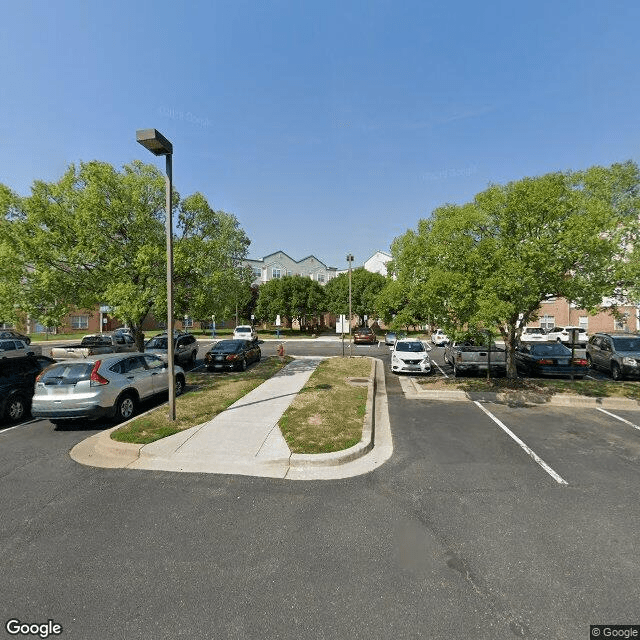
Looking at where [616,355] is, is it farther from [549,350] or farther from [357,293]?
[357,293]

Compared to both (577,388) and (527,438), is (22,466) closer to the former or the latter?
(527,438)

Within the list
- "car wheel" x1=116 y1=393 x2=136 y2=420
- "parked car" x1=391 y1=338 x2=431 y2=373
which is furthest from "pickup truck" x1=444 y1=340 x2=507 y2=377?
"car wheel" x1=116 y1=393 x2=136 y2=420

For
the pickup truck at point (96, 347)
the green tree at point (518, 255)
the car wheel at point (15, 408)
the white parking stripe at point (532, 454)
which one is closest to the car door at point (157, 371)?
the car wheel at point (15, 408)

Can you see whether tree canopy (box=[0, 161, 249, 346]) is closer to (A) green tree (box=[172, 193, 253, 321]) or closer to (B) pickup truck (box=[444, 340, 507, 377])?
(A) green tree (box=[172, 193, 253, 321])

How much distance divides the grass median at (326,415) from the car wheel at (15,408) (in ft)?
22.9

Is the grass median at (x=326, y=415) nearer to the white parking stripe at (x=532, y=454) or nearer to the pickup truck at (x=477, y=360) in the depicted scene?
the white parking stripe at (x=532, y=454)

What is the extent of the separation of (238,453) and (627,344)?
672 inches

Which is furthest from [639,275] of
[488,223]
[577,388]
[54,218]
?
[54,218]

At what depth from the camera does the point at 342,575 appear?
3.54m

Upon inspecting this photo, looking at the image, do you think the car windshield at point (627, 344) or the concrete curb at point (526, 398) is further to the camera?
the car windshield at point (627, 344)

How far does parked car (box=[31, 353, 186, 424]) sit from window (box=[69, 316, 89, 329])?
50.0 meters

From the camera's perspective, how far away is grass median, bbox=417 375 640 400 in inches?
446

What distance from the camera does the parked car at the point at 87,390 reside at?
781 cm

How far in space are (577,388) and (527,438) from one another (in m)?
6.17
